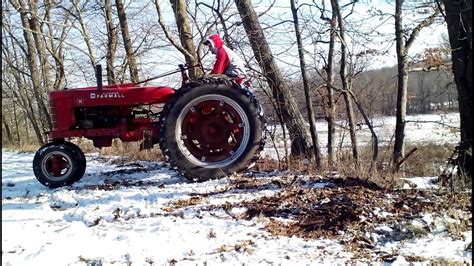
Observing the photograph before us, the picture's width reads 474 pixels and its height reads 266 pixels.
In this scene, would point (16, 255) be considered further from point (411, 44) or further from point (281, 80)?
point (411, 44)

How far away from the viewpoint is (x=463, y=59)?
5277 mm

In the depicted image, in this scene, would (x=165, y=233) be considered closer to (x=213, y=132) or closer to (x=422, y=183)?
(x=213, y=132)

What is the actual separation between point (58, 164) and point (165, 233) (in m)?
3.10

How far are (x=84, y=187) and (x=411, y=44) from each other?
30.3 ft

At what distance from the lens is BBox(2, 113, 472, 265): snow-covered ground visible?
3.46m

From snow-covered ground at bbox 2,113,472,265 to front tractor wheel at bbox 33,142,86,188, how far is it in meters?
0.33

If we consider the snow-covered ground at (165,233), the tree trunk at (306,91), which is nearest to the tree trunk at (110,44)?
the tree trunk at (306,91)

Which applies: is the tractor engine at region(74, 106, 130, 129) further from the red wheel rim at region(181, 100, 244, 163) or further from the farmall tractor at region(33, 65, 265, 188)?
the red wheel rim at region(181, 100, 244, 163)

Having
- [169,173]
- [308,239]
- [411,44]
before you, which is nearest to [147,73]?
[411,44]

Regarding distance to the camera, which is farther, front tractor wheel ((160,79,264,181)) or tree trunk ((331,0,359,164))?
tree trunk ((331,0,359,164))

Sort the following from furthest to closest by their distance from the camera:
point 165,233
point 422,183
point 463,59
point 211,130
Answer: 1. point 211,130
2. point 422,183
3. point 463,59
4. point 165,233

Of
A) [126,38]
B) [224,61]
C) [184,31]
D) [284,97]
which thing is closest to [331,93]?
[284,97]

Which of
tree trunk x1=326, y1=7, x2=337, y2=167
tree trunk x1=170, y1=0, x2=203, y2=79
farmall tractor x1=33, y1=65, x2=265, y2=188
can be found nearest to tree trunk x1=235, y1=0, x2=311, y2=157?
tree trunk x1=326, y1=7, x2=337, y2=167

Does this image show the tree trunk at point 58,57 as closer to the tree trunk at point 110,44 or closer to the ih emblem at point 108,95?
the tree trunk at point 110,44
